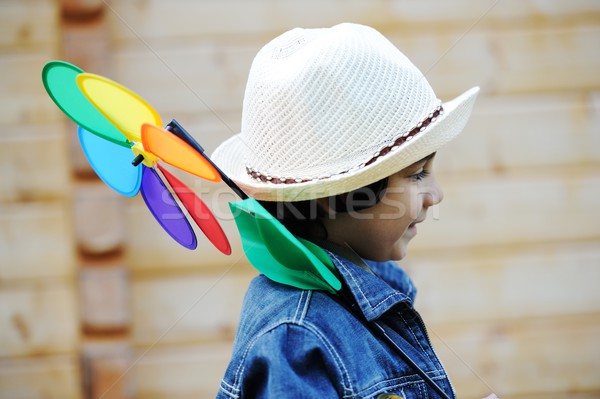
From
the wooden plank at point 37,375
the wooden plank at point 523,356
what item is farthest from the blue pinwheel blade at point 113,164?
the wooden plank at point 523,356

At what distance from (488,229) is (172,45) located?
108 cm

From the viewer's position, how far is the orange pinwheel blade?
0.85 metres

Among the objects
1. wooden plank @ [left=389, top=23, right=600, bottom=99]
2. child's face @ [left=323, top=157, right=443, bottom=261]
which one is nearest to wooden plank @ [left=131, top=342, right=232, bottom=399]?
wooden plank @ [left=389, top=23, right=600, bottom=99]

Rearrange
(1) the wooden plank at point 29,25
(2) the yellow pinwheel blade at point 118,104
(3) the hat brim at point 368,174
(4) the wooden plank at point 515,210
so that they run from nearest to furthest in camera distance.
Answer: (2) the yellow pinwheel blade at point 118,104
(3) the hat brim at point 368,174
(1) the wooden plank at point 29,25
(4) the wooden plank at point 515,210

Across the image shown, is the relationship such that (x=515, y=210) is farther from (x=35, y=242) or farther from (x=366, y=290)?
(x=35, y=242)

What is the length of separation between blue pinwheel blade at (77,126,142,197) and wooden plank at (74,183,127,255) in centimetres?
103

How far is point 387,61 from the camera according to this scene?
99 cm

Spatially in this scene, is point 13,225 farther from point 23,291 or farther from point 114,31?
point 114,31

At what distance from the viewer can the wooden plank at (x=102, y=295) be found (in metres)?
2.06

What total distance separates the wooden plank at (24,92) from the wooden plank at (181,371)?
755mm

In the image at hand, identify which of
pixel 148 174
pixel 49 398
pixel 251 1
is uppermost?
pixel 251 1

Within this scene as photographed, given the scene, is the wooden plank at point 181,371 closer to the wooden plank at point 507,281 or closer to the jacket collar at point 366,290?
the wooden plank at point 507,281

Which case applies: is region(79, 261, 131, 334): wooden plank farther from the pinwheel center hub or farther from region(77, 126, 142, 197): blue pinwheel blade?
the pinwheel center hub

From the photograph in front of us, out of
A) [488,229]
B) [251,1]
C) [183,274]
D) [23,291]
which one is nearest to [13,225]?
[23,291]
